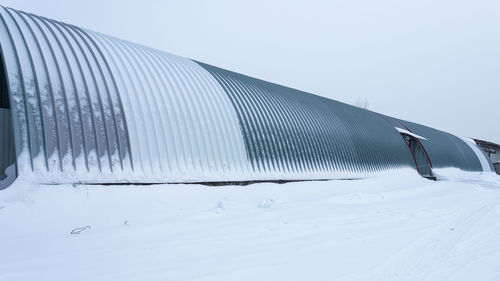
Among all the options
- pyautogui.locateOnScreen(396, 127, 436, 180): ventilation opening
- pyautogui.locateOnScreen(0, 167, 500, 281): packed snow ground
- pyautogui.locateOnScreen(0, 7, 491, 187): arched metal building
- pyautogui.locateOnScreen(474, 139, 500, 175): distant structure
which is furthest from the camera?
pyautogui.locateOnScreen(474, 139, 500, 175): distant structure

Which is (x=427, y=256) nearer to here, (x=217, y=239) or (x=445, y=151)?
(x=217, y=239)

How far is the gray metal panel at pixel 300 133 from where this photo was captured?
1202cm

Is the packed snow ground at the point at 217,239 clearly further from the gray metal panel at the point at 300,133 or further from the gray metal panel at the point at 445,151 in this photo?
the gray metal panel at the point at 445,151

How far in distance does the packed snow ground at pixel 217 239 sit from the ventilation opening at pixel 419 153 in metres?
16.5

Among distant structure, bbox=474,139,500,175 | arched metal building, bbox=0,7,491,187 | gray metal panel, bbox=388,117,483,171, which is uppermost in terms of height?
arched metal building, bbox=0,7,491,187

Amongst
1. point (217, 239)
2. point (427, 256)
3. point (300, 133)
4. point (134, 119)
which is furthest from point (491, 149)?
point (217, 239)

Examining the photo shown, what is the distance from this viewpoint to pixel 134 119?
8469 millimetres

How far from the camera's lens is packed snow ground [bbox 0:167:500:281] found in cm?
416

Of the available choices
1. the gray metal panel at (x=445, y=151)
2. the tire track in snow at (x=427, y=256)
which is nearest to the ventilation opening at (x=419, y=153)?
the gray metal panel at (x=445, y=151)

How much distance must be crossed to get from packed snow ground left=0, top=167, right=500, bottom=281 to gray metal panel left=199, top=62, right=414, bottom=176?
3.57 m

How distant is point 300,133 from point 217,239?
9258 millimetres

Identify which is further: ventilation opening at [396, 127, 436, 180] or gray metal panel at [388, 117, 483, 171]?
gray metal panel at [388, 117, 483, 171]

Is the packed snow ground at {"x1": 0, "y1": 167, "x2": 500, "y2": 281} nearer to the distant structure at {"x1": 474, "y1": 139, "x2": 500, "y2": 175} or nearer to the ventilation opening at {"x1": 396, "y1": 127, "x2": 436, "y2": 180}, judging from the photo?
the ventilation opening at {"x1": 396, "y1": 127, "x2": 436, "y2": 180}

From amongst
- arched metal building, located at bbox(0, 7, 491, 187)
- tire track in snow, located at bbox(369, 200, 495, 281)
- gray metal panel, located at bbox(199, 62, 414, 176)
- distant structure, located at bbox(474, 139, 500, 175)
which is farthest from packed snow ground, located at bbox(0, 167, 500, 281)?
distant structure, located at bbox(474, 139, 500, 175)
